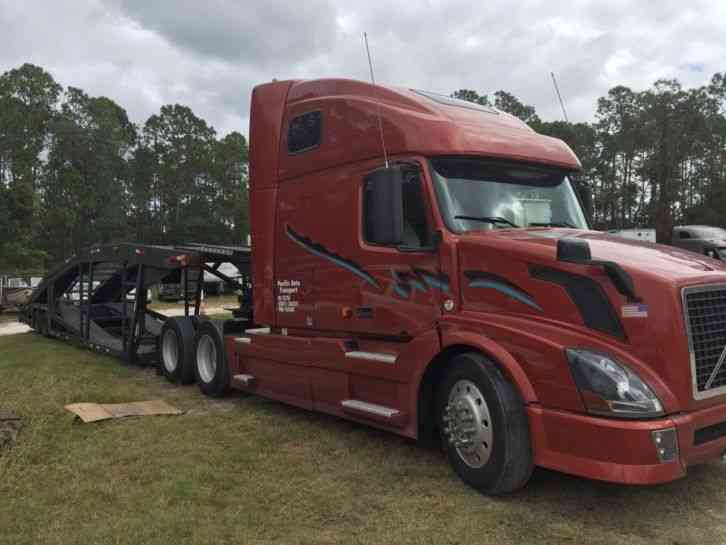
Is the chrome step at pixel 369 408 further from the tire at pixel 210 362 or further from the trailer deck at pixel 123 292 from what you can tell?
the trailer deck at pixel 123 292

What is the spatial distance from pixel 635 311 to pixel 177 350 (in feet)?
21.7

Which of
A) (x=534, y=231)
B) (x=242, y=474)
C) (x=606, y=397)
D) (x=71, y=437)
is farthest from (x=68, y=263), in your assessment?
(x=606, y=397)

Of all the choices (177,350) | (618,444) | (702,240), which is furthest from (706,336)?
(702,240)

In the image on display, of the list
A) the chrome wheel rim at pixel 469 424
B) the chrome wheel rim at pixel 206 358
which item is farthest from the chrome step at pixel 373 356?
the chrome wheel rim at pixel 206 358

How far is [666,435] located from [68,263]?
12.0 meters

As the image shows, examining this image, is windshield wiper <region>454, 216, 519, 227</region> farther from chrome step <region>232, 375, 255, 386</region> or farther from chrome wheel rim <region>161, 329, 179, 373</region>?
chrome wheel rim <region>161, 329, 179, 373</region>

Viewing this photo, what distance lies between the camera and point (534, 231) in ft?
15.6

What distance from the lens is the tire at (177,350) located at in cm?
858

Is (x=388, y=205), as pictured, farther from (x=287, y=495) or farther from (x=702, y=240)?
(x=702, y=240)

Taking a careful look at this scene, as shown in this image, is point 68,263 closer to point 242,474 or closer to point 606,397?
point 242,474

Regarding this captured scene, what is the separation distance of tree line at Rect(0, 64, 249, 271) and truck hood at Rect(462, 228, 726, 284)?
3817cm

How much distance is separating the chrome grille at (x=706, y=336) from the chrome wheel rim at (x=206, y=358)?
5.72 m

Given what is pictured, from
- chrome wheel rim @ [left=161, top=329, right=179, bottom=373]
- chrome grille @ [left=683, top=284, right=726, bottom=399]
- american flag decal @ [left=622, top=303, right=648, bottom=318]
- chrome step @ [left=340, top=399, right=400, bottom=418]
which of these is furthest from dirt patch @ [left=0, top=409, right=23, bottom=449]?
chrome grille @ [left=683, top=284, right=726, bottom=399]

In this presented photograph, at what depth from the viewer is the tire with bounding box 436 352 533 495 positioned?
4.05 metres
